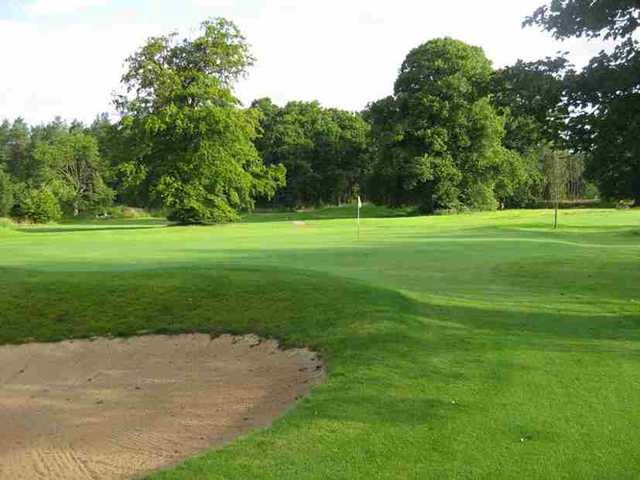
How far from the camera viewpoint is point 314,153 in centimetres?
9975

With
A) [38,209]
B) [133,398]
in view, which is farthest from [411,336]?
[38,209]

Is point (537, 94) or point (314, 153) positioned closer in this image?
point (537, 94)

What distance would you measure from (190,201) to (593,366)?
49801mm

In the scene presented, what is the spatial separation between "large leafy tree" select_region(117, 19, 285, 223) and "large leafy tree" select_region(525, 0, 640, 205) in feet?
145

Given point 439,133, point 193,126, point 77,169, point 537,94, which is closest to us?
point 537,94

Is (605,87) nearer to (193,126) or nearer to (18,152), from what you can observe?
(193,126)

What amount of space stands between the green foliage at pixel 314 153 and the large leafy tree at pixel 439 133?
85.1 ft

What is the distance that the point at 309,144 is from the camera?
9762 cm

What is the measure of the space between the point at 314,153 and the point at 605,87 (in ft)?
293

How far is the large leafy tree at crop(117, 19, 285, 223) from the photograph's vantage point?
2163 inches

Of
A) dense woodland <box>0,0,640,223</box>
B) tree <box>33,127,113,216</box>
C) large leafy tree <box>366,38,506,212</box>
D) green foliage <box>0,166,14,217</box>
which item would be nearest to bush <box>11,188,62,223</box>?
dense woodland <box>0,0,640,223</box>

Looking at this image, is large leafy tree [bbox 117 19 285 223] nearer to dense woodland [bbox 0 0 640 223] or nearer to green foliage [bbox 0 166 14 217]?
dense woodland [bbox 0 0 640 223]

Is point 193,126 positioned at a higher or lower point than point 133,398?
higher

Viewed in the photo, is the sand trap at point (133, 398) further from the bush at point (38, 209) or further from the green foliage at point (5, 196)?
the green foliage at point (5, 196)
